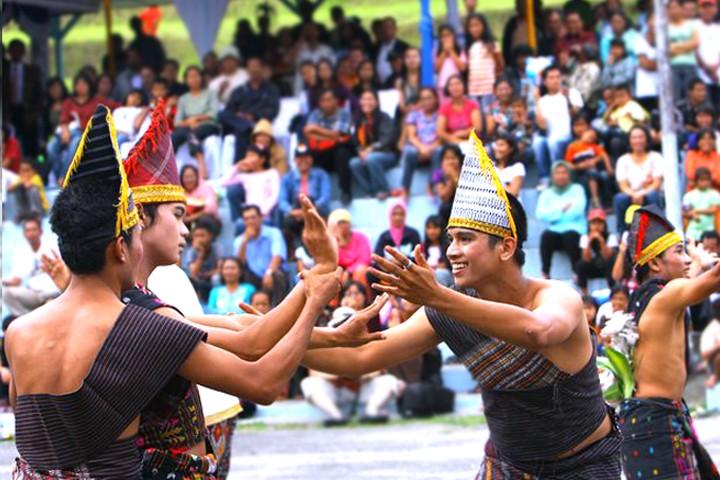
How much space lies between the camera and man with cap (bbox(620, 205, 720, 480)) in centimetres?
740

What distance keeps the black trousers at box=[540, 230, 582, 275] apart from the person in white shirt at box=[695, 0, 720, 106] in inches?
106

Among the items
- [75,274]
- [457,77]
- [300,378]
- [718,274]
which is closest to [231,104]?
[457,77]

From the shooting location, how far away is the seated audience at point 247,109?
18844 mm

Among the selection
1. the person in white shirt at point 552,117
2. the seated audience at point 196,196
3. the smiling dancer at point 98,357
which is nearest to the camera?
the smiling dancer at point 98,357

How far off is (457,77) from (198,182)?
10.8 feet

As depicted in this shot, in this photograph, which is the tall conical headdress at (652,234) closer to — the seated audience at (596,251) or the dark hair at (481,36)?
the seated audience at (596,251)

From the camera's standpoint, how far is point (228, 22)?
3409 centimetres

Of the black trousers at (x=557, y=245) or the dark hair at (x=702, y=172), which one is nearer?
the dark hair at (x=702, y=172)

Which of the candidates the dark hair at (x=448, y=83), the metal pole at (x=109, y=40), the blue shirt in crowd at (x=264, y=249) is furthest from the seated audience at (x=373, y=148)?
the metal pole at (x=109, y=40)

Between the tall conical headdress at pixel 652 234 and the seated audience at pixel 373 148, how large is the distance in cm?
992

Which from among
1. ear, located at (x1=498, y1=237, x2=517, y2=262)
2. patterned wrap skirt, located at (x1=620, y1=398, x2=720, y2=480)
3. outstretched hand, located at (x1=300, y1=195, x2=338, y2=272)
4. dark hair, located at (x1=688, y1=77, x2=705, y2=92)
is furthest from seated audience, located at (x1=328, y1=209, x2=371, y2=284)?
outstretched hand, located at (x1=300, y1=195, x2=338, y2=272)

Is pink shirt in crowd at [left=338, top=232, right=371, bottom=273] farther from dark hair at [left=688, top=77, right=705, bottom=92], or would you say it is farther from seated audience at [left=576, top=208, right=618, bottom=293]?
dark hair at [left=688, top=77, right=705, bottom=92]

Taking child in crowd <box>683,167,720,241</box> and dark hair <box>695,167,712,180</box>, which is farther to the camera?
dark hair <box>695,167,712,180</box>

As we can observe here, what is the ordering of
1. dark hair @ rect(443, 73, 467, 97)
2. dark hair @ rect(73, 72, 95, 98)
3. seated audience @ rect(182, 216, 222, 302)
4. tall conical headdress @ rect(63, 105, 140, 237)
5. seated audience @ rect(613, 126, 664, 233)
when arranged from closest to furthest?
tall conical headdress @ rect(63, 105, 140, 237)
seated audience @ rect(613, 126, 664, 233)
seated audience @ rect(182, 216, 222, 302)
dark hair @ rect(443, 73, 467, 97)
dark hair @ rect(73, 72, 95, 98)
